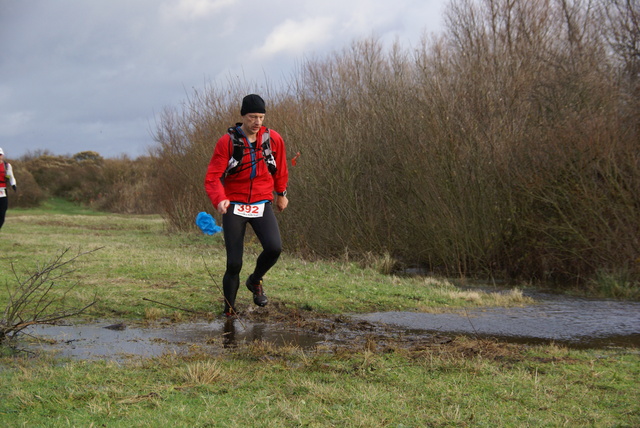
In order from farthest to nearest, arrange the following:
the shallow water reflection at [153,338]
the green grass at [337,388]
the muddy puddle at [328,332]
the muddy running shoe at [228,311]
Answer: the muddy running shoe at [228,311] → the muddy puddle at [328,332] → the shallow water reflection at [153,338] → the green grass at [337,388]

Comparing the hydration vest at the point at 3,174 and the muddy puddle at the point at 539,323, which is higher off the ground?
the hydration vest at the point at 3,174

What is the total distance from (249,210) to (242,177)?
0.35 metres

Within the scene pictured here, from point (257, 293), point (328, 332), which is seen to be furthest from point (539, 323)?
point (257, 293)

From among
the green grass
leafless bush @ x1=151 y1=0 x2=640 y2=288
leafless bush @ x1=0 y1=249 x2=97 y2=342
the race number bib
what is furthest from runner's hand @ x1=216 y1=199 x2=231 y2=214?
leafless bush @ x1=151 y1=0 x2=640 y2=288

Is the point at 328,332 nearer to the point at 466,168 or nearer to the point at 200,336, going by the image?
the point at 200,336

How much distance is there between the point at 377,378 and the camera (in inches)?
191

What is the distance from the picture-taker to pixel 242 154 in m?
6.97

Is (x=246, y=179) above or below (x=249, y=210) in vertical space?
above

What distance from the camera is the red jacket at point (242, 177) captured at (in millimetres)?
6898

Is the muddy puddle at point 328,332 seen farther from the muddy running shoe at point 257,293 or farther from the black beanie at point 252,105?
the black beanie at point 252,105

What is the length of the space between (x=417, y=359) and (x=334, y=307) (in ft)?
9.83

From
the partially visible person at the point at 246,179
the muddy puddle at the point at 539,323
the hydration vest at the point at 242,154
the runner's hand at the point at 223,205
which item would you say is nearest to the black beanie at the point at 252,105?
the partially visible person at the point at 246,179

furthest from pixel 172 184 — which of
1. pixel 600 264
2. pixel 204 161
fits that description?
pixel 600 264

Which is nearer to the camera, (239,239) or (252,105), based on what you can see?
(252,105)
